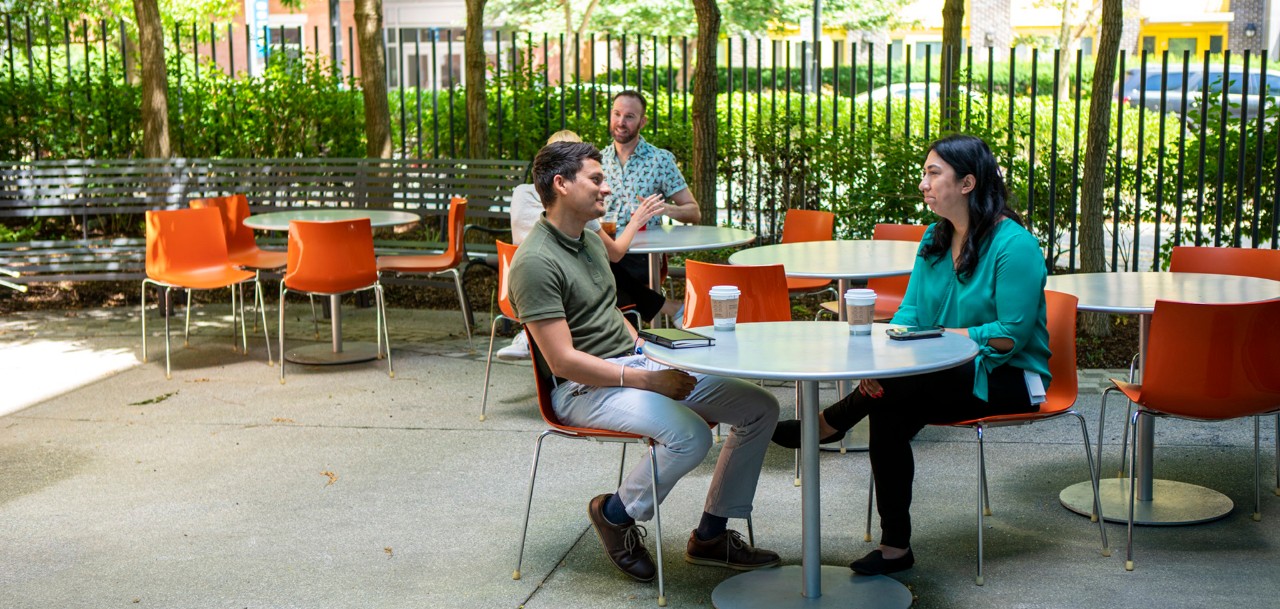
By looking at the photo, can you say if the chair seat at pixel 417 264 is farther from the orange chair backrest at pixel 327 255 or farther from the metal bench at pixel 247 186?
the metal bench at pixel 247 186

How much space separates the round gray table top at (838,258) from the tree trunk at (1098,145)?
189 cm

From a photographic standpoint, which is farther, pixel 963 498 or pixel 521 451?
pixel 521 451

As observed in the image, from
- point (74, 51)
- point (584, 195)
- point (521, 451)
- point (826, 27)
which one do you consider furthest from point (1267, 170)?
point (826, 27)

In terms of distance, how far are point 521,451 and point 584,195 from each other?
2.00 m

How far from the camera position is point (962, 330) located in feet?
14.4

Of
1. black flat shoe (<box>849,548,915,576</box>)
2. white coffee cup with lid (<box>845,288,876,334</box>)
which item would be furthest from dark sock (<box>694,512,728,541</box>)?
white coffee cup with lid (<box>845,288,876,334</box>)

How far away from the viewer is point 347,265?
7559 mm

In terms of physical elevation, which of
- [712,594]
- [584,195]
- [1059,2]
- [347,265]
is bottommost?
[712,594]

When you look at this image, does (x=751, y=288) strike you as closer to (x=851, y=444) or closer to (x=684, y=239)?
(x=851, y=444)

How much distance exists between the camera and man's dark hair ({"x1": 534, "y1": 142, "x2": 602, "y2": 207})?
14.3ft

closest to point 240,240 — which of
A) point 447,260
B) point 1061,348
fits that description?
point 447,260

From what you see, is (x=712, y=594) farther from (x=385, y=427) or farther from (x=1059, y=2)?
(x=1059, y=2)

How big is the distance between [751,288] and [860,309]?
1.30m

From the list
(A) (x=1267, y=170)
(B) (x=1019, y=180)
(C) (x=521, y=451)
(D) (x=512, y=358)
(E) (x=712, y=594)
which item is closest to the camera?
(E) (x=712, y=594)
